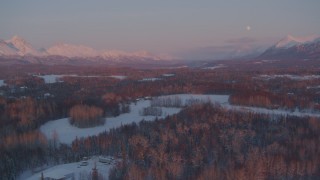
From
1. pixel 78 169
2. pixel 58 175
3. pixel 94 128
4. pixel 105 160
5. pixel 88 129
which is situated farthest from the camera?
pixel 94 128

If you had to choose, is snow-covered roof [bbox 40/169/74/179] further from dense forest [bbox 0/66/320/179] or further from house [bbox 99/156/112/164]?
house [bbox 99/156/112/164]

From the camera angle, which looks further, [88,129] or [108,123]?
[108,123]

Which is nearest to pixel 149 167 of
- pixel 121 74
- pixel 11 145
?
pixel 11 145

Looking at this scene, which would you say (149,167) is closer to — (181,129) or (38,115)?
(181,129)

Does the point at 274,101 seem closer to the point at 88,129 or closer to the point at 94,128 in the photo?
the point at 94,128

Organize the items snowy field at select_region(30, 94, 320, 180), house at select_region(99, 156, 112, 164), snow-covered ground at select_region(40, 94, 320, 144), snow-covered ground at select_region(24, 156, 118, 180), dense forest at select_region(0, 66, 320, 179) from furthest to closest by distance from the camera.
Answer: snow-covered ground at select_region(40, 94, 320, 144)
house at select_region(99, 156, 112, 164)
snowy field at select_region(30, 94, 320, 180)
snow-covered ground at select_region(24, 156, 118, 180)
dense forest at select_region(0, 66, 320, 179)

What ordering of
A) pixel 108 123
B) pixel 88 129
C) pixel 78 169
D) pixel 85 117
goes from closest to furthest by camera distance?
pixel 78 169 → pixel 88 129 → pixel 85 117 → pixel 108 123

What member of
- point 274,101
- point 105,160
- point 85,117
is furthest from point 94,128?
point 274,101

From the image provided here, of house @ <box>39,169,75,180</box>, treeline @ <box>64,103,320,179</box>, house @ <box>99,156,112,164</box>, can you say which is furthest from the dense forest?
house @ <box>39,169,75,180</box>
